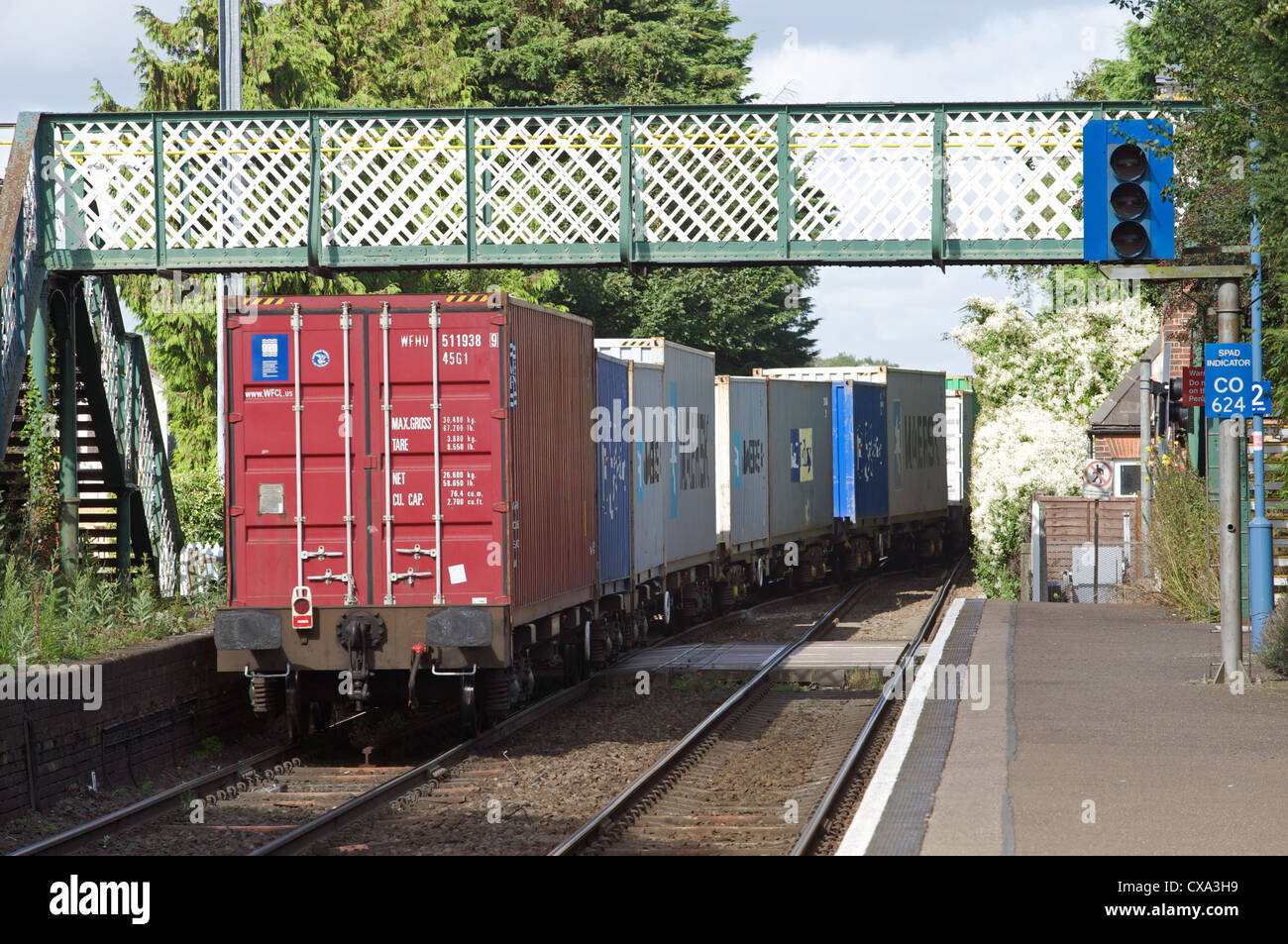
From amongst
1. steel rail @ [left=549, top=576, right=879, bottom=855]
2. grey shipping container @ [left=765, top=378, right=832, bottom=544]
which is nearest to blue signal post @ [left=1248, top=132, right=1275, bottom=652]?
steel rail @ [left=549, top=576, right=879, bottom=855]

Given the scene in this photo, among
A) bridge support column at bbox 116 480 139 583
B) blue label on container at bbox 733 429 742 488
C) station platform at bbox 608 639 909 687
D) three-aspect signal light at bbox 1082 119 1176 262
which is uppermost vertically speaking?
three-aspect signal light at bbox 1082 119 1176 262

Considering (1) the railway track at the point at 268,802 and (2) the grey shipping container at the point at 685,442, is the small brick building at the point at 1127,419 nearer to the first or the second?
(2) the grey shipping container at the point at 685,442

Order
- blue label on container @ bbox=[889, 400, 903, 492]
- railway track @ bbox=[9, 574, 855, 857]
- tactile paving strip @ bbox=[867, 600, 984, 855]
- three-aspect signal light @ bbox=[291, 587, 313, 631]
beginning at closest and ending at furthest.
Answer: tactile paving strip @ bbox=[867, 600, 984, 855] → railway track @ bbox=[9, 574, 855, 857] → three-aspect signal light @ bbox=[291, 587, 313, 631] → blue label on container @ bbox=[889, 400, 903, 492]

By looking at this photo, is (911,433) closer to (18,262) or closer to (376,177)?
(376,177)

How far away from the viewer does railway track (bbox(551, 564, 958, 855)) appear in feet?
31.3

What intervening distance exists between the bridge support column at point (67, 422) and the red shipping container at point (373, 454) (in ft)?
11.8

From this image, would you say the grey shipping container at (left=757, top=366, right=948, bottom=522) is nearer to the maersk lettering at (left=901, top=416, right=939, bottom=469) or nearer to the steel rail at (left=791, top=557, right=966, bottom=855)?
the maersk lettering at (left=901, top=416, right=939, bottom=469)

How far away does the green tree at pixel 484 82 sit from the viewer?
32.5m

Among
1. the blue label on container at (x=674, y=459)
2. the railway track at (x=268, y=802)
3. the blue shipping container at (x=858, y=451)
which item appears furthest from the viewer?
the blue shipping container at (x=858, y=451)

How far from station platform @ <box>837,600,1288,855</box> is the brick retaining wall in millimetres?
5483

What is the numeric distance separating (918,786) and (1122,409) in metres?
29.3

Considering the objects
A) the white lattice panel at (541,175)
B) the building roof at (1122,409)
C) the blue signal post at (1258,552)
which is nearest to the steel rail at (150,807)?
the white lattice panel at (541,175)

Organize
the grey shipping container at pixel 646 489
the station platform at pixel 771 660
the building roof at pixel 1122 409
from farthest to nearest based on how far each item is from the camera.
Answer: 1. the building roof at pixel 1122 409
2. the grey shipping container at pixel 646 489
3. the station platform at pixel 771 660
